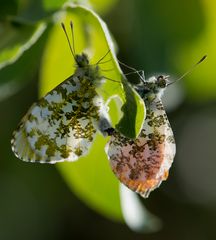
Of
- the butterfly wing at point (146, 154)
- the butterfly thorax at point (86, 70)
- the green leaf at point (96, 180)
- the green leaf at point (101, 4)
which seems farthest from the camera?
the green leaf at point (101, 4)

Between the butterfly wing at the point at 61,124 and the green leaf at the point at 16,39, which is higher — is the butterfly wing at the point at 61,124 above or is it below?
below

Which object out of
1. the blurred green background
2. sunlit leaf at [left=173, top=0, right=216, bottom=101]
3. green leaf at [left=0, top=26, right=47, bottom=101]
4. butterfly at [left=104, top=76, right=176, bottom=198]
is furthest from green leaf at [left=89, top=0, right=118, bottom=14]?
butterfly at [left=104, top=76, right=176, bottom=198]

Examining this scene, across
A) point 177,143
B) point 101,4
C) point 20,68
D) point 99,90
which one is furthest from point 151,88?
point 177,143

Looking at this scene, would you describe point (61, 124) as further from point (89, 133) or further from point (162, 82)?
point (162, 82)

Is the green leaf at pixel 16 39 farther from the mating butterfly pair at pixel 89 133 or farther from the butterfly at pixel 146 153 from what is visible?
the butterfly at pixel 146 153

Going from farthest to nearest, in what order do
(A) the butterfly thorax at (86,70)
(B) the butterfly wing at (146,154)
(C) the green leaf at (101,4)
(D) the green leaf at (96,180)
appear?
(C) the green leaf at (101,4), (D) the green leaf at (96,180), (A) the butterfly thorax at (86,70), (B) the butterfly wing at (146,154)

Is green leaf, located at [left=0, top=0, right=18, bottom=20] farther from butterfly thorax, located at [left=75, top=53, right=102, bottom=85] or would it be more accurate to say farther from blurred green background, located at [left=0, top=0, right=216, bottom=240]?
blurred green background, located at [left=0, top=0, right=216, bottom=240]

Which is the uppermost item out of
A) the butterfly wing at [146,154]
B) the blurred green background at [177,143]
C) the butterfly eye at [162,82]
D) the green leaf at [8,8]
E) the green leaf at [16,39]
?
the green leaf at [8,8]

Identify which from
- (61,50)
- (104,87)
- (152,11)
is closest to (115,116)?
(104,87)

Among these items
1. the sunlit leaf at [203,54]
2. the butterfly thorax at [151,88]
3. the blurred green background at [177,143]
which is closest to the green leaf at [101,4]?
the blurred green background at [177,143]
